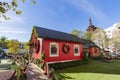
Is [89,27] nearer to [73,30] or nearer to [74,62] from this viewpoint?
[73,30]

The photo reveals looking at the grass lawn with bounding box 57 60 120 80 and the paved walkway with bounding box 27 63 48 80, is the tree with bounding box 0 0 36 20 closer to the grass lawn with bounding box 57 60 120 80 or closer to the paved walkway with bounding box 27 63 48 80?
the paved walkway with bounding box 27 63 48 80

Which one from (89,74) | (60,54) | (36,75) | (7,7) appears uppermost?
(7,7)

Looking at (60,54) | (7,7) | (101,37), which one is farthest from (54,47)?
(101,37)

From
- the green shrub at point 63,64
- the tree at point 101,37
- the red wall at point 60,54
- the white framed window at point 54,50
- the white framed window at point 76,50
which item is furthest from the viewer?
the tree at point 101,37

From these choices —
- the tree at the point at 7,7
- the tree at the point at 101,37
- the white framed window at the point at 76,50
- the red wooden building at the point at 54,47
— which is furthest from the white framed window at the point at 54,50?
the tree at the point at 101,37

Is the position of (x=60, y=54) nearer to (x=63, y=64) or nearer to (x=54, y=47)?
(x=54, y=47)

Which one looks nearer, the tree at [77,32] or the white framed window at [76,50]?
the white framed window at [76,50]

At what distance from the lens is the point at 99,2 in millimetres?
19969

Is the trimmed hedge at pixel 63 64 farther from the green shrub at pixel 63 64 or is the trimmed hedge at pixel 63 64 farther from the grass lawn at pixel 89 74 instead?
the grass lawn at pixel 89 74

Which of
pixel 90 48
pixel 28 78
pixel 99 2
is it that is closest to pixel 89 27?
pixel 90 48

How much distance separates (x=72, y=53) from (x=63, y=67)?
14.2 ft

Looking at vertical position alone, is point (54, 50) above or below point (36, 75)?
above

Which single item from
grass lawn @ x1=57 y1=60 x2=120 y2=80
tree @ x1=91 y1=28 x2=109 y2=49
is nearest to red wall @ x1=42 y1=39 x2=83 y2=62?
grass lawn @ x1=57 y1=60 x2=120 y2=80

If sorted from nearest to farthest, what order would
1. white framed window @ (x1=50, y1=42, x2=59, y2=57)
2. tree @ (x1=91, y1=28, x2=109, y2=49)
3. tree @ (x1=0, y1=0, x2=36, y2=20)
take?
tree @ (x1=0, y1=0, x2=36, y2=20) < white framed window @ (x1=50, y1=42, x2=59, y2=57) < tree @ (x1=91, y1=28, x2=109, y2=49)
